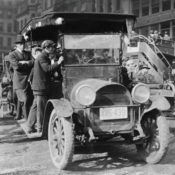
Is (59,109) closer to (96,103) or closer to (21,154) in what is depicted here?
(96,103)

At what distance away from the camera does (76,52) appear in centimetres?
624

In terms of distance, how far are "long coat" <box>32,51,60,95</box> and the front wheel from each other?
1.85m

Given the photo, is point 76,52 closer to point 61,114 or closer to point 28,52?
point 61,114

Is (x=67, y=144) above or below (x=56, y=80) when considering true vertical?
below

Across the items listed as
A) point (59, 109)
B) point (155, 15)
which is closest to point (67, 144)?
point (59, 109)

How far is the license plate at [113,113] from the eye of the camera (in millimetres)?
5633

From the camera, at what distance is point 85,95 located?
541cm

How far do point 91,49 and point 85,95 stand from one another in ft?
3.98

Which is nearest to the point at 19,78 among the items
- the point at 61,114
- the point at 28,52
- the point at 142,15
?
the point at 28,52

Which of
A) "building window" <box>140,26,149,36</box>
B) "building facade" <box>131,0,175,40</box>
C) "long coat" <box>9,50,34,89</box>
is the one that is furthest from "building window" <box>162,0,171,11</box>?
"long coat" <box>9,50,34,89</box>

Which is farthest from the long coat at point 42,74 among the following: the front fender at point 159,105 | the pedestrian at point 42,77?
the front fender at point 159,105

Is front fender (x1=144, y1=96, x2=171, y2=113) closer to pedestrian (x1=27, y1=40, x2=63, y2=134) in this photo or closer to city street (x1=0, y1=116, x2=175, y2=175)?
city street (x1=0, y1=116, x2=175, y2=175)

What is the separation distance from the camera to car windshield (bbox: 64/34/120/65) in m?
6.21

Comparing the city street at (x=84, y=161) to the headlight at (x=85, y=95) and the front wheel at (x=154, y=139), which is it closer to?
the front wheel at (x=154, y=139)
